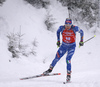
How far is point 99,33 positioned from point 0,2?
1386cm

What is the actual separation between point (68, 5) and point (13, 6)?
8812mm

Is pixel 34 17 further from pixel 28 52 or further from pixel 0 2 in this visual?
pixel 28 52

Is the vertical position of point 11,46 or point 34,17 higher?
point 34,17

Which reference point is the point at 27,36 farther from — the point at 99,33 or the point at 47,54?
the point at 99,33

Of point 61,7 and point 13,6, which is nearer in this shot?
point 13,6

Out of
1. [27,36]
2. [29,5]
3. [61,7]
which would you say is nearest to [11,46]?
[27,36]

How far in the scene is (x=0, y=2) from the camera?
13172 millimetres

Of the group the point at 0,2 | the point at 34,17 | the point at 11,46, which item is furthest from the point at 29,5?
the point at 11,46

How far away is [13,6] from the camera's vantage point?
1516 cm

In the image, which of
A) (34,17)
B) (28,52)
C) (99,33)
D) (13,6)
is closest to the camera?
(28,52)


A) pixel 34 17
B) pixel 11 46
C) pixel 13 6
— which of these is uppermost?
pixel 13 6

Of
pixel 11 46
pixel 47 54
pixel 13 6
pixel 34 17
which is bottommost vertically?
pixel 47 54

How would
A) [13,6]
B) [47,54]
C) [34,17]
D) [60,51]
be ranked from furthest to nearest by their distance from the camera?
1. [34,17]
2. [13,6]
3. [47,54]
4. [60,51]

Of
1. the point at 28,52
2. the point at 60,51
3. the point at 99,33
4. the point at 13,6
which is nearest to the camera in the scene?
the point at 60,51
